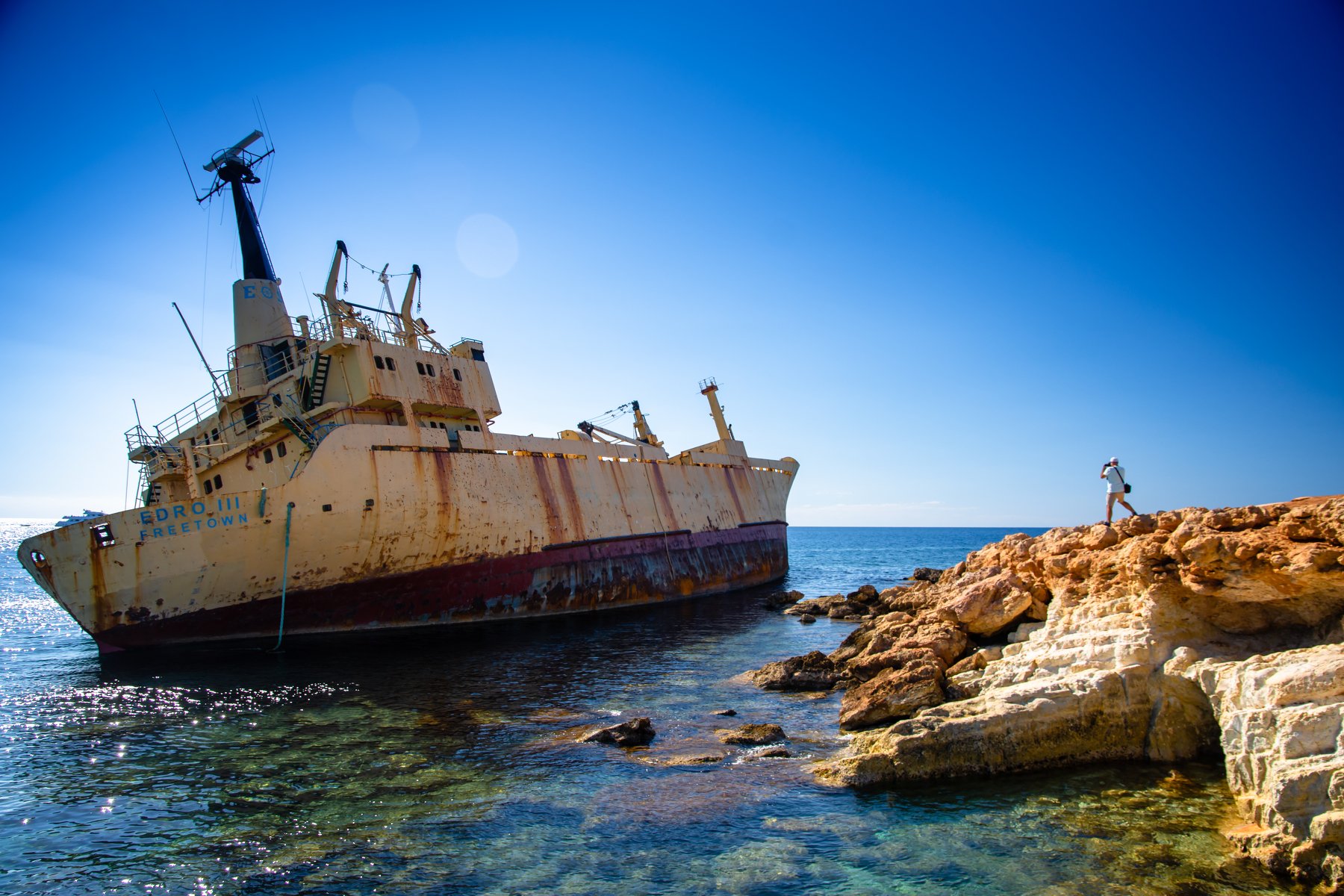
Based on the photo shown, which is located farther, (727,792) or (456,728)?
(456,728)

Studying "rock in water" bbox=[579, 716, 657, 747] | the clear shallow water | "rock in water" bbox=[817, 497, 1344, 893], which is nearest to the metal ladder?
the clear shallow water

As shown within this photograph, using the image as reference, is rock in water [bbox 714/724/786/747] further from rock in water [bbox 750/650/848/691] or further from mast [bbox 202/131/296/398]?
mast [bbox 202/131/296/398]

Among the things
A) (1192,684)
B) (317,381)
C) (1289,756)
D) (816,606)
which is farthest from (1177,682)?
(317,381)

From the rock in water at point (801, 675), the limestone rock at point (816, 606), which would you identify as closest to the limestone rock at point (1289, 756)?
the rock in water at point (801, 675)

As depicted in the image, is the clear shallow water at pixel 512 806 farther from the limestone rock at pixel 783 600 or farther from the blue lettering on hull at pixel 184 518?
the limestone rock at pixel 783 600

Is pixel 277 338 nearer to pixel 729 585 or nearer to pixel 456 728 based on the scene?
pixel 456 728

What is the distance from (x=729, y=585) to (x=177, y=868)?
90.2ft

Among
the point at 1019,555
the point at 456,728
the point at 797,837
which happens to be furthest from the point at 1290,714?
the point at 456,728

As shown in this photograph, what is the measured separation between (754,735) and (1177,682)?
5475 millimetres

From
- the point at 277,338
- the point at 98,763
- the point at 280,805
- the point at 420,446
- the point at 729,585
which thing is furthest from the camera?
the point at 729,585

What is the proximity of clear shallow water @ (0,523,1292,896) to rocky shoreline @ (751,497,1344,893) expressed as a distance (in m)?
0.37

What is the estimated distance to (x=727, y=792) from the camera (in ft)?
28.2

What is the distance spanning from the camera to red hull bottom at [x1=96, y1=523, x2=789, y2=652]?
18766 mm

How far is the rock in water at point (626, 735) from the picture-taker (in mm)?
10562
